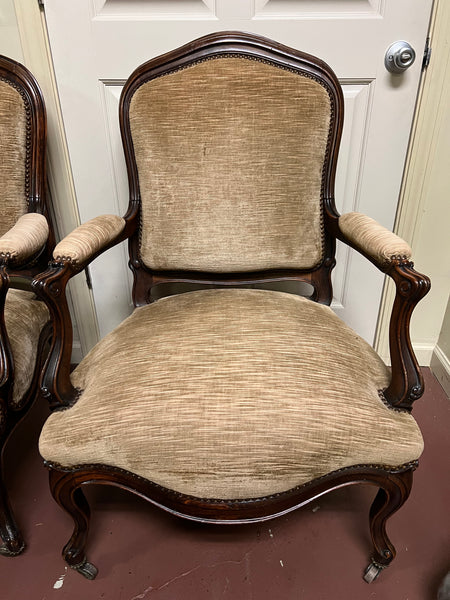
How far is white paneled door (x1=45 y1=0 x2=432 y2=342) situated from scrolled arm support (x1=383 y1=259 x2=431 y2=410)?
23.3 inches

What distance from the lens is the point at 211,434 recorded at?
0.72 meters

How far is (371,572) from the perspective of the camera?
958mm

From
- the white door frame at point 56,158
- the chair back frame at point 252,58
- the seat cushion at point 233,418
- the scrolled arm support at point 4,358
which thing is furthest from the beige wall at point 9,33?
the seat cushion at point 233,418

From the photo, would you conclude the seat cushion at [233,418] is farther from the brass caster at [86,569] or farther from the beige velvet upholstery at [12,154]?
the beige velvet upholstery at [12,154]

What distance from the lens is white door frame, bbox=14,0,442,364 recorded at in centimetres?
112

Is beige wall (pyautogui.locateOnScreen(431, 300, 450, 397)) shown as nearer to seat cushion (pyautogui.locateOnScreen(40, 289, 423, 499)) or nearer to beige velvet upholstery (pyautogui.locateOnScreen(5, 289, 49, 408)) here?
seat cushion (pyautogui.locateOnScreen(40, 289, 423, 499))

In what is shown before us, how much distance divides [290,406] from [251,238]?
48 cm

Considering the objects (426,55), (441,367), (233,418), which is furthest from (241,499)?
(426,55)

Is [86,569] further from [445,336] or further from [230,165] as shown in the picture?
[445,336]

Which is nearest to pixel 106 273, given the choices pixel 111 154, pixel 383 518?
pixel 111 154

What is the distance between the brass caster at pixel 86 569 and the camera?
961 mm

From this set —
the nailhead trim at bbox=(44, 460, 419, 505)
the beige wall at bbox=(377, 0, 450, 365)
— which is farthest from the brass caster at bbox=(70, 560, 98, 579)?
the beige wall at bbox=(377, 0, 450, 365)

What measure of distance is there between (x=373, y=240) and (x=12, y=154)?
0.89 m

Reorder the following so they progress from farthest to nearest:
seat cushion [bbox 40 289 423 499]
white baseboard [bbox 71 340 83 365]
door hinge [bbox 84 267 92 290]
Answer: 1. white baseboard [bbox 71 340 83 365]
2. door hinge [bbox 84 267 92 290]
3. seat cushion [bbox 40 289 423 499]
